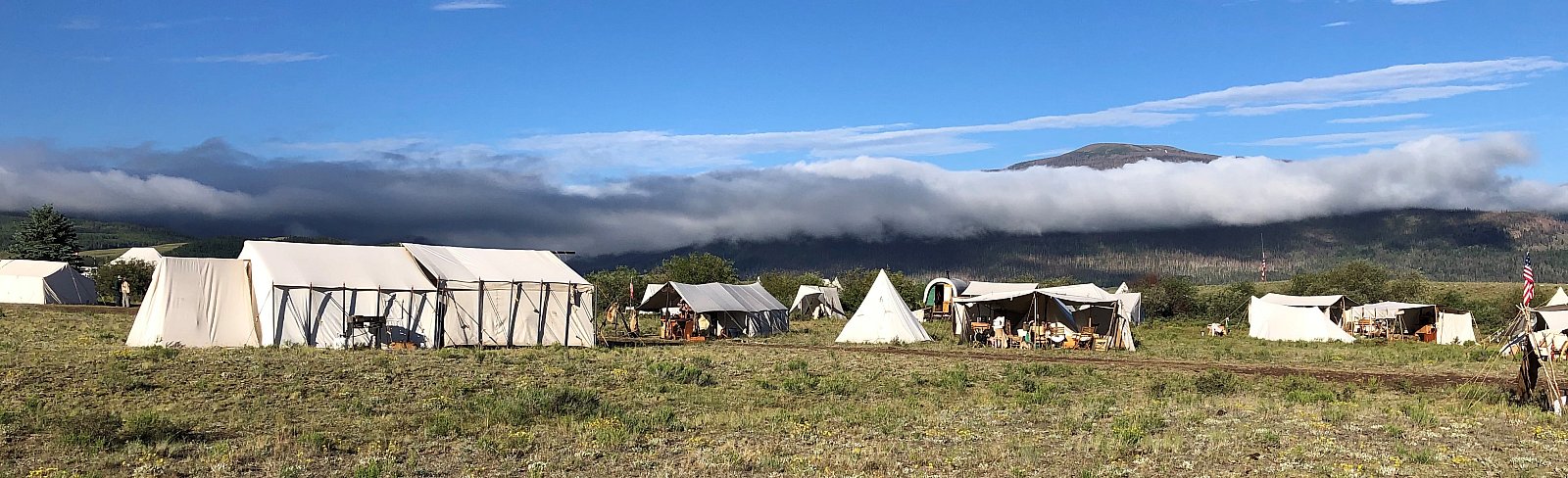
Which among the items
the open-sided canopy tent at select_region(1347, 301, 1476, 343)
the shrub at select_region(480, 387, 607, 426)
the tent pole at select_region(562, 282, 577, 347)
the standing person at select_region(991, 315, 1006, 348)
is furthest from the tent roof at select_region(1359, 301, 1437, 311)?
the shrub at select_region(480, 387, 607, 426)

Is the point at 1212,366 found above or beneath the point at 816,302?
beneath

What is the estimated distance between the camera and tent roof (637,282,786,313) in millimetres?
40312

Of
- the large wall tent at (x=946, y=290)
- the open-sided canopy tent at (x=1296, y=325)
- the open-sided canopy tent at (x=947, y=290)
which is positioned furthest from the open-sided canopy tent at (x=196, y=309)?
the open-sided canopy tent at (x=1296, y=325)

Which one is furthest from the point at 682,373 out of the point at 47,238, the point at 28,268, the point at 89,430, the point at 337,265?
the point at 47,238

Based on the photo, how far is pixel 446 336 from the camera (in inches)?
1139

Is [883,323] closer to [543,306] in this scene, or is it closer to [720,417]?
[543,306]

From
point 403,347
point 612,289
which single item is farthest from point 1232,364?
point 612,289

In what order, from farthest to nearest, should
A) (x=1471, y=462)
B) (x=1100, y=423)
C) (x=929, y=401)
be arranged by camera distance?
(x=929, y=401), (x=1100, y=423), (x=1471, y=462)

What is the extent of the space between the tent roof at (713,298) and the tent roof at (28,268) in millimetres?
35714

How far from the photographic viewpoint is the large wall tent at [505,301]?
96.0ft

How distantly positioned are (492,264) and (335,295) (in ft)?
15.6

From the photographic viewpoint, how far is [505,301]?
98.2 feet

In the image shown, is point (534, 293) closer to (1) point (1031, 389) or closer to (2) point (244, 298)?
(2) point (244, 298)

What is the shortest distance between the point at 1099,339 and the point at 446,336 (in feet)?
60.6
